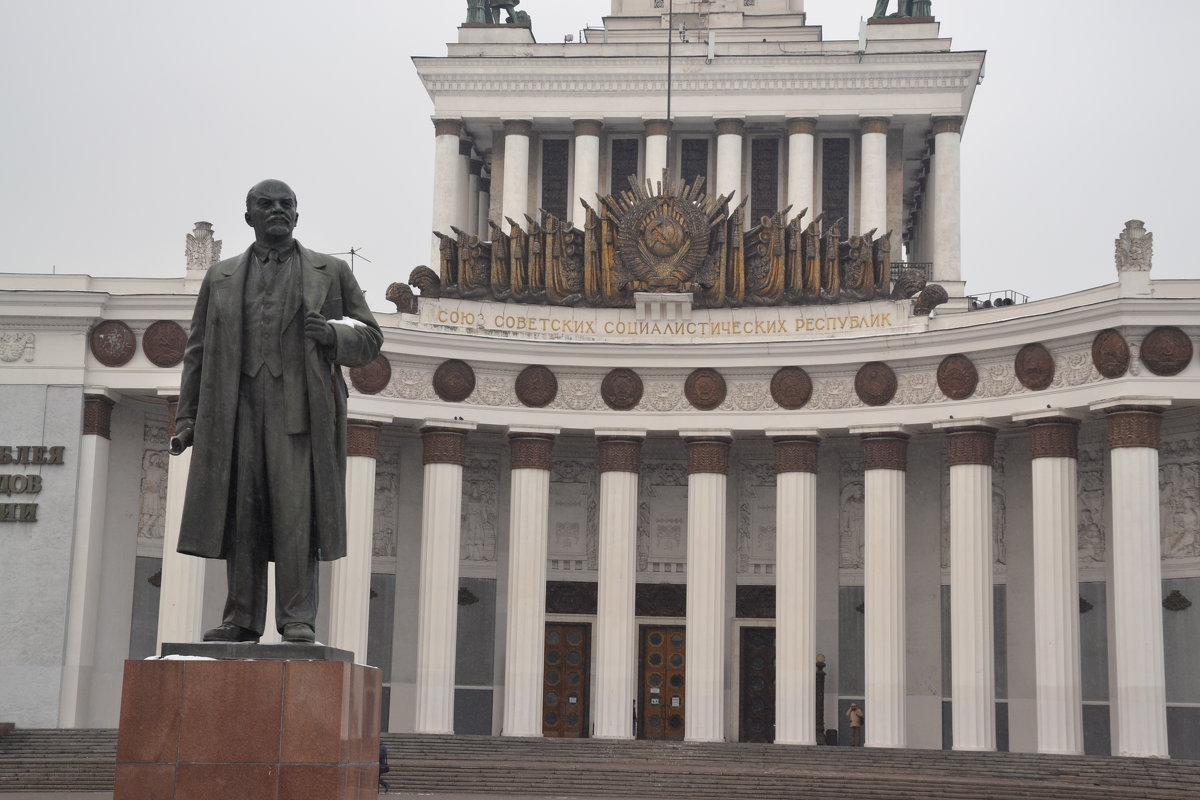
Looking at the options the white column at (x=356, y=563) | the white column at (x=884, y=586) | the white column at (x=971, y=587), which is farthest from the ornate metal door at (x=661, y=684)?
the white column at (x=356, y=563)

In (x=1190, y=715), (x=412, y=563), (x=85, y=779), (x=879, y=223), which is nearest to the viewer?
(x=85, y=779)

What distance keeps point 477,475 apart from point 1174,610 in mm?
13520

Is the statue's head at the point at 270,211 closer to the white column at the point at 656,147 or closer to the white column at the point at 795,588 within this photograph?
the white column at the point at 795,588

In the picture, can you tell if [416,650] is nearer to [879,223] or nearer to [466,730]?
[466,730]

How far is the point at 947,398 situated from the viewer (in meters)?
30.2

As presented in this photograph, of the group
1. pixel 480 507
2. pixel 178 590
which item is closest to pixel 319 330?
pixel 178 590

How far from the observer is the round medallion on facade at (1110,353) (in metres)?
27.7

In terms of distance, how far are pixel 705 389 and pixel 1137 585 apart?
343 inches

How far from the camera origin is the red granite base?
28.0 feet

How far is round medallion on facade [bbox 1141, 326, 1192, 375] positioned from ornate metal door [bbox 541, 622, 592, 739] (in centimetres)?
1215

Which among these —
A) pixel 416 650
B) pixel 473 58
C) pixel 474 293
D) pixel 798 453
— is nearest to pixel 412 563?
pixel 416 650

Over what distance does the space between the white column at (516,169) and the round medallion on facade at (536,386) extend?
8560mm

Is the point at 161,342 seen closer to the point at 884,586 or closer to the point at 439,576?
the point at 439,576

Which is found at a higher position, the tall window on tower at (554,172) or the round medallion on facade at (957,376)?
the tall window on tower at (554,172)
